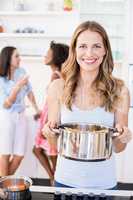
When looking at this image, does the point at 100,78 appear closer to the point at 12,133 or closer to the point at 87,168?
the point at 87,168

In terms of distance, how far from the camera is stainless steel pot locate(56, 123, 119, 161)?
113 centimetres

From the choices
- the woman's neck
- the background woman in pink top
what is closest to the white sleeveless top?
the woman's neck

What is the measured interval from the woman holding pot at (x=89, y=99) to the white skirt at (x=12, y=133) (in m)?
1.40

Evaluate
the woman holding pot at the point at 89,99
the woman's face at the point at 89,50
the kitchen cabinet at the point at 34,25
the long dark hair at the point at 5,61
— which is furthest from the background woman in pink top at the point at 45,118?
the woman's face at the point at 89,50

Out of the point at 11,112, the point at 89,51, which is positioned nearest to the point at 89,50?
the point at 89,51

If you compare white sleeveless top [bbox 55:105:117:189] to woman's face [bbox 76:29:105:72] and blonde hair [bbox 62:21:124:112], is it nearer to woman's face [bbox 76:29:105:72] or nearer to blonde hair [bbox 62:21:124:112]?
blonde hair [bbox 62:21:124:112]

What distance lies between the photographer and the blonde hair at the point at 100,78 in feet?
4.37

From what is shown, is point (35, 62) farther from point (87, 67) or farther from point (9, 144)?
point (87, 67)

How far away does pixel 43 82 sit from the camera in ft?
11.6

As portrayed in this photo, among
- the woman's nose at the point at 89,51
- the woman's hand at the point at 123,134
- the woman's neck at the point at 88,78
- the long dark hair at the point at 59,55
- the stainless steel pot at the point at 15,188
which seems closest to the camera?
the stainless steel pot at the point at 15,188

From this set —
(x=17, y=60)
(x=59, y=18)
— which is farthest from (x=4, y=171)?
(x=59, y=18)

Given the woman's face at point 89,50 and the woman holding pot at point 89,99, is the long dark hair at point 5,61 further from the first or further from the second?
the woman's face at point 89,50

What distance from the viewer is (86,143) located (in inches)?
44.6

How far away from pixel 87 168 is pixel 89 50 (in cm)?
44
